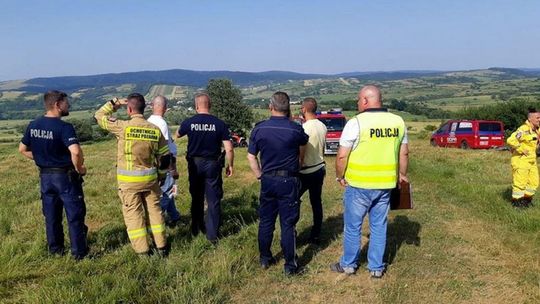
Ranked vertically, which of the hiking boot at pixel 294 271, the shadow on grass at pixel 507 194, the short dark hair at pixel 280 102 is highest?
the short dark hair at pixel 280 102

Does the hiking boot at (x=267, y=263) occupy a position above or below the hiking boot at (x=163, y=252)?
below

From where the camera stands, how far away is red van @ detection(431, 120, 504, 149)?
2183cm

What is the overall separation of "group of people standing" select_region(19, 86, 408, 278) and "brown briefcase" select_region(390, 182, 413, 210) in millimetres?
194

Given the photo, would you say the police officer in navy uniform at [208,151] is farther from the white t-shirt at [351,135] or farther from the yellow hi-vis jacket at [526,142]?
the yellow hi-vis jacket at [526,142]

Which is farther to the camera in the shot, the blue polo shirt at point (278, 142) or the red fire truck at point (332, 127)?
the red fire truck at point (332, 127)

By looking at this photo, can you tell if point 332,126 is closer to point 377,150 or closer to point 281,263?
point 281,263

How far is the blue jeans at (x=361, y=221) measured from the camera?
15.9 ft

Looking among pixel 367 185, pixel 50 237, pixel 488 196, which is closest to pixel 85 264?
pixel 50 237

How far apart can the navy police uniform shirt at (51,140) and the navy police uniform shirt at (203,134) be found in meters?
1.51

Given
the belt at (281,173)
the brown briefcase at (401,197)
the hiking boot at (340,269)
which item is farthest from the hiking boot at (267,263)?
the brown briefcase at (401,197)

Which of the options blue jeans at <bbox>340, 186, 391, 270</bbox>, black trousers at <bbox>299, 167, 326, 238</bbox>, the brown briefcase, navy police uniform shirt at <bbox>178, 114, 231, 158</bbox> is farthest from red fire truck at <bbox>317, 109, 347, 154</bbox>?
blue jeans at <bbox>340, 186, 391, 270</bbox>

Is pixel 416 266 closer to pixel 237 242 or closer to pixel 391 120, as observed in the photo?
pixel 391 120

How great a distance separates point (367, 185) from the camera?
474cm

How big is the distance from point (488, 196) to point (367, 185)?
191 inches
